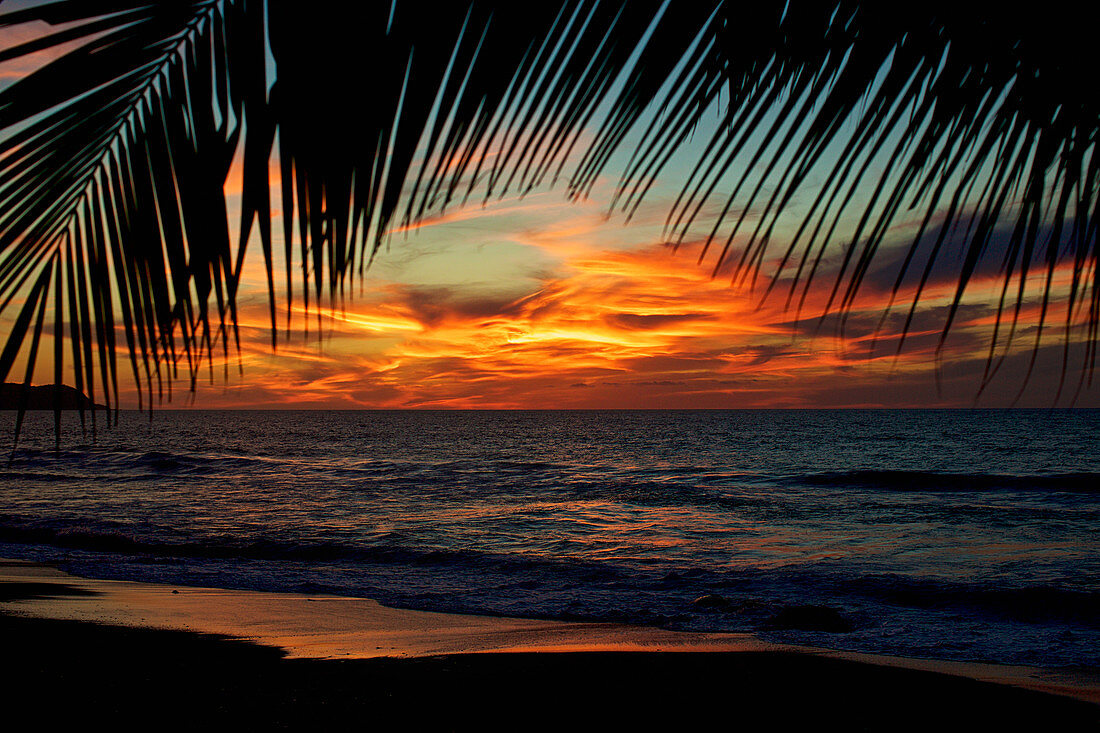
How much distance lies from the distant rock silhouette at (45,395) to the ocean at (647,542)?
107mm

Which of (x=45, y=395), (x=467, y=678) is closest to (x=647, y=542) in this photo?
(x=467, y=678)

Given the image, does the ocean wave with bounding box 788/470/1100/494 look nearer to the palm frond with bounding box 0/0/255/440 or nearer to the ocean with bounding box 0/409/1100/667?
the ocean with bounding box 0/409/1100/667

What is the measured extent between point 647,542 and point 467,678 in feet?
28.5

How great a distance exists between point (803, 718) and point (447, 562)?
26.3ft

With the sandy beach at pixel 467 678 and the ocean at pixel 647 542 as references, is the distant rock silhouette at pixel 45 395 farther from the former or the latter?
the sandy beach at pixel 467 678

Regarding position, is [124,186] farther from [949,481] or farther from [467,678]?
[949,481]

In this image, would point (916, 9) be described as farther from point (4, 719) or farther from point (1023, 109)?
point (4, 719)

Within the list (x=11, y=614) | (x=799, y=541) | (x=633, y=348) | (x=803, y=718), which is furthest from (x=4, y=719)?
(x=799, y=541)

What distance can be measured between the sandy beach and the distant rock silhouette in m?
4.52

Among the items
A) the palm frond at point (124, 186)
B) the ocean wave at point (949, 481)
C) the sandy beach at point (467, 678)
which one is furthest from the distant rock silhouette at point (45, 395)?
the ocean wave at point (949, 481)

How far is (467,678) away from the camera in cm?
572

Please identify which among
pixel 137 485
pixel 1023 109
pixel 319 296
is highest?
pixel 1023 109

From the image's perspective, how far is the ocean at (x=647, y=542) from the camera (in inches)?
346

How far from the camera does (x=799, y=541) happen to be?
562 inches
